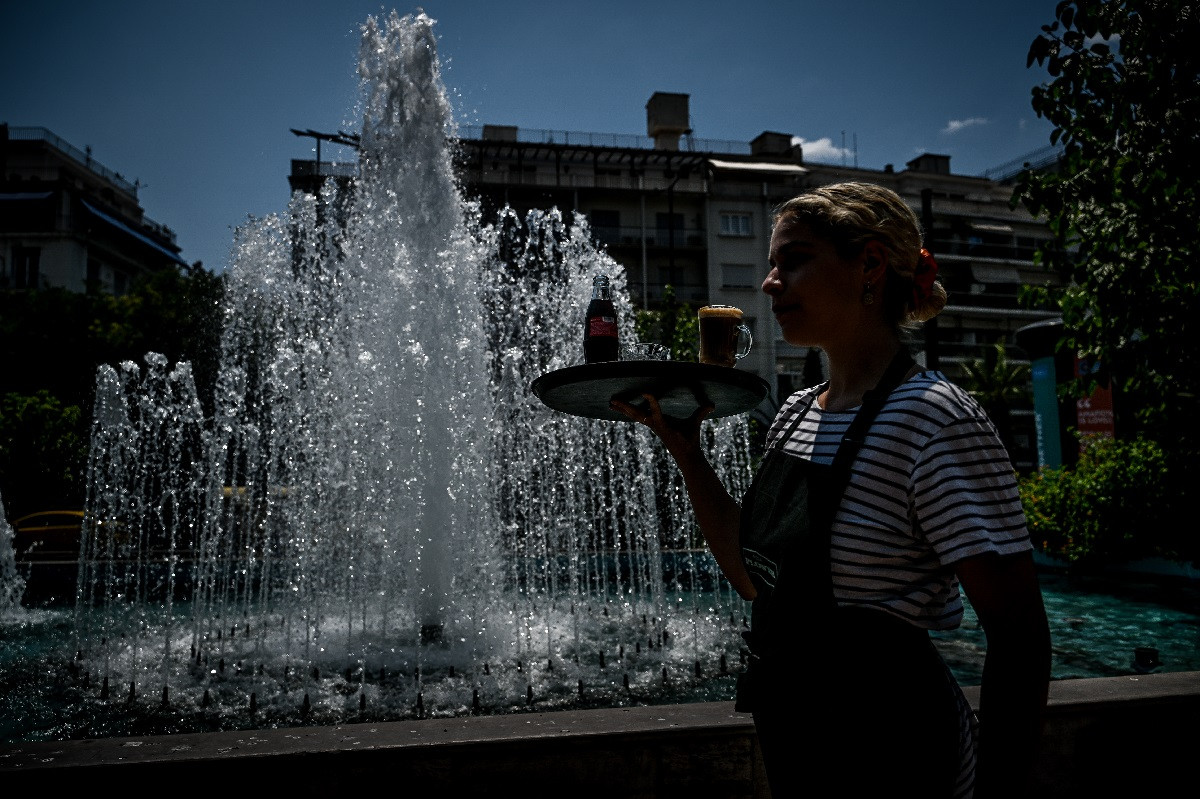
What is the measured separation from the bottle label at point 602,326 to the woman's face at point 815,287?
0.60m

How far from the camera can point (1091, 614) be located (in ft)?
26.2

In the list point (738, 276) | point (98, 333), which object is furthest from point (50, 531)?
point (738, 276)

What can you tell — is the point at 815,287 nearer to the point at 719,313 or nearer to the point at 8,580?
the point at 719,313

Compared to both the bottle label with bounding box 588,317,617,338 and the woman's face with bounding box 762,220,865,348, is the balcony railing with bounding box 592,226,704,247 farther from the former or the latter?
the woman's face with bounding box 762,220,865,348

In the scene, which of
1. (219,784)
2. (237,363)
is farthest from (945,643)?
(237,363)

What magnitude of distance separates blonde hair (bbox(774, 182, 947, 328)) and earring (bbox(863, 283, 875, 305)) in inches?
1.2

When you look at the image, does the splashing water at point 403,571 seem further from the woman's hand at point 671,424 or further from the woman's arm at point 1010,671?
the woman's arm at point 1010,671

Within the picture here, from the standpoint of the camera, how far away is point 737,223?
115 ft

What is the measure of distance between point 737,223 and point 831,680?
34986mm

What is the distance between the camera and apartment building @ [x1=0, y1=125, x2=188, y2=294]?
3250 cm

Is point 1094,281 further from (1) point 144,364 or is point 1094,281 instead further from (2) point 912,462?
(1) point 144,364

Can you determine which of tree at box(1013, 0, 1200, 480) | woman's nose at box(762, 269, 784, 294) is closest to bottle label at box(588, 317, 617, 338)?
woman's nose at box(762, 269, 784, 294)

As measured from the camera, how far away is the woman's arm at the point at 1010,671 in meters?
1.15

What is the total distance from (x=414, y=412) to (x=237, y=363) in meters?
15.7
